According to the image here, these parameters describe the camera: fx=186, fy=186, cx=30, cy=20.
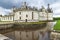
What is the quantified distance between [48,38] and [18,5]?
151 cm

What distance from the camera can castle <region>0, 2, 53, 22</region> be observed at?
19.2 ft

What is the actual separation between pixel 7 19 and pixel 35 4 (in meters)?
1.02

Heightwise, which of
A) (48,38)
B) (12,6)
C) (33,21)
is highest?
(12,6)

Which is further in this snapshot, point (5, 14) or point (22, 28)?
point (22, 28)

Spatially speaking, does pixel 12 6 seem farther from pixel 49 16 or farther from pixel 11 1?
pixel 49 16

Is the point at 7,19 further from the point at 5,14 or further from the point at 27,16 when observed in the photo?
the point at 27,16

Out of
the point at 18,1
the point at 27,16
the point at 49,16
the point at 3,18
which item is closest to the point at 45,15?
the point at 49,16

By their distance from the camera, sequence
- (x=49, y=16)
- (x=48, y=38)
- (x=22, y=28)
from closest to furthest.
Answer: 1. (x=48, y=38)
2. (x=49, y=16)
3. (x=22, y=28)

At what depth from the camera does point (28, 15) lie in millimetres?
6121

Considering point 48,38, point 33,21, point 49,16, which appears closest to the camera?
point 48,38

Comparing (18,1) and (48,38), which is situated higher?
(18,1)

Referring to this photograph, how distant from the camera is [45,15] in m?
5.93

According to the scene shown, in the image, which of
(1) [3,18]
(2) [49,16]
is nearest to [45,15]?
(2) [49,16]

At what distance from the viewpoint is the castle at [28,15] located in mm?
5867
